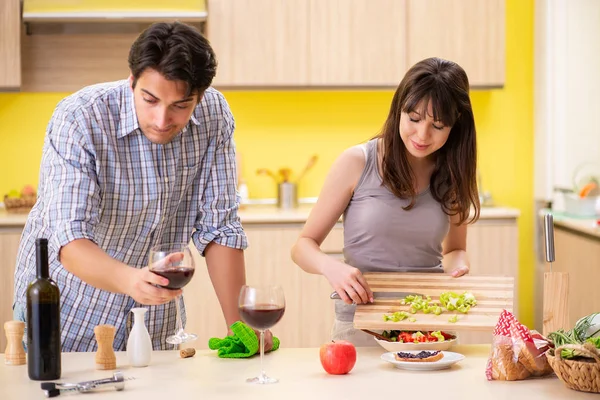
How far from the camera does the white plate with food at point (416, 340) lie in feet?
7.49

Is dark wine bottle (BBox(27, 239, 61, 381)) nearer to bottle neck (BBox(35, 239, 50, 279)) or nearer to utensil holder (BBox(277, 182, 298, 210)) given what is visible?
bottle neck (BBox(35, 239, 50, 279))

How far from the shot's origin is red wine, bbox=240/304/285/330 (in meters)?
1.94

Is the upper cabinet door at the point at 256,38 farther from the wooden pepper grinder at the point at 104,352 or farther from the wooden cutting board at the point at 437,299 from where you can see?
the wooden pepper grinder at the point at 104,352

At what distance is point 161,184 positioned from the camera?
246cm

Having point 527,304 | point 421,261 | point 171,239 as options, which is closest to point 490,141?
point 527,304

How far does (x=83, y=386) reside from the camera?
1941 mm

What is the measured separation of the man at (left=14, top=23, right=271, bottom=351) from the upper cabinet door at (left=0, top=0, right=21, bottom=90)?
257 cm

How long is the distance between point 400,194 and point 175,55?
918 mm

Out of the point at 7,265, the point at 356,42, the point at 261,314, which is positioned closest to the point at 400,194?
the point at 261,314

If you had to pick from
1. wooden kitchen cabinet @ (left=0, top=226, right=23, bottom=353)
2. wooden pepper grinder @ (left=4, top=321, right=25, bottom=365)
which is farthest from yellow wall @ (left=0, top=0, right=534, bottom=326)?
wooden pepper grinder @ (left=4, top=321, right=25, bottom=365)

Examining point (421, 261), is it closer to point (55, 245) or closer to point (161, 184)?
point (161, 184)

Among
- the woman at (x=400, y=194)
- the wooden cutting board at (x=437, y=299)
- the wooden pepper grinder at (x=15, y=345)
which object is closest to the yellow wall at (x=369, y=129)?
the woman at (x=400, y=194)

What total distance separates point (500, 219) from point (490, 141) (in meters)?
0.71

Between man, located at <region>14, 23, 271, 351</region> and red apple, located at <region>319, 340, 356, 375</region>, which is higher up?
man, located at <region>14, 23, 271, 351</region>
